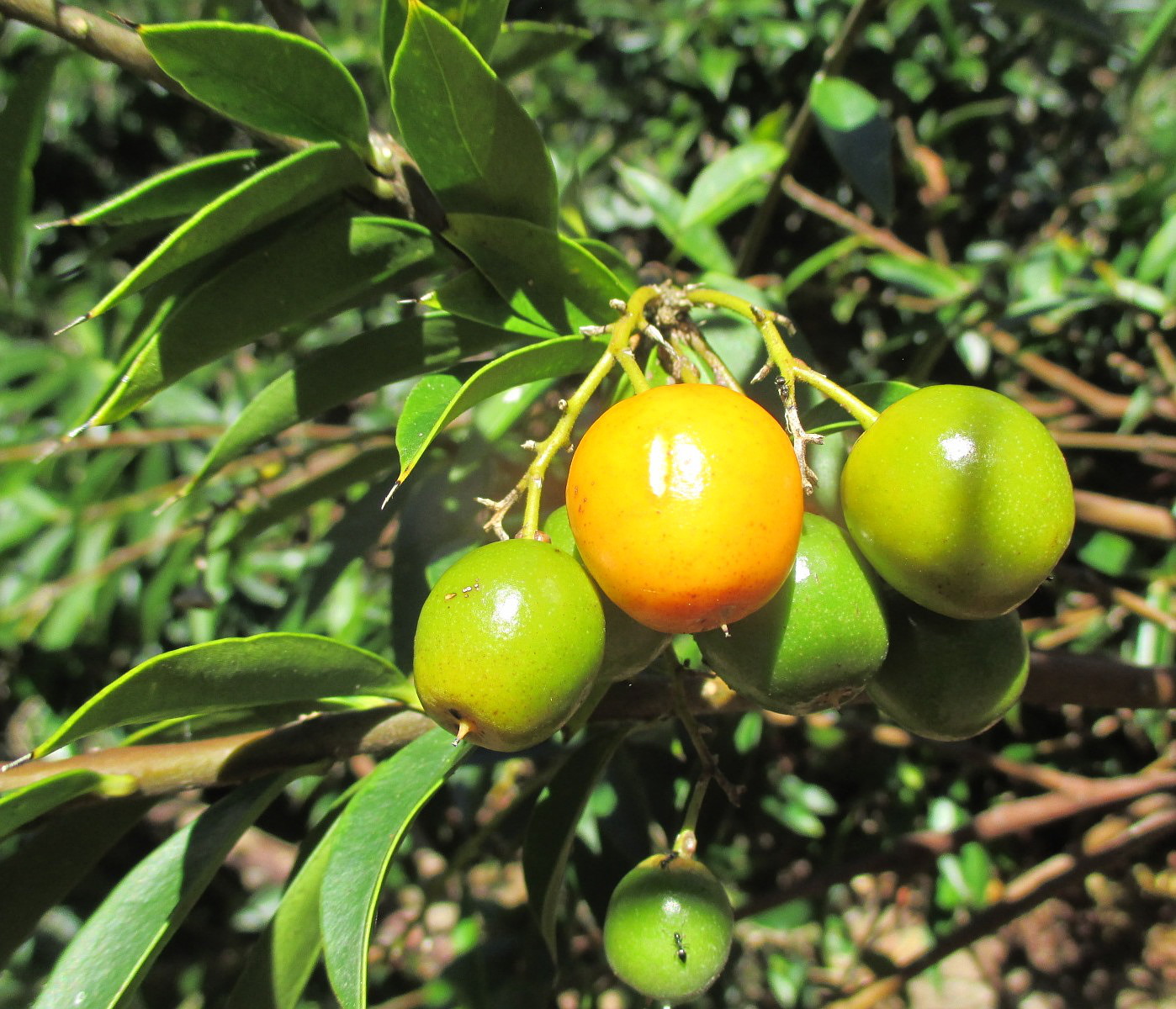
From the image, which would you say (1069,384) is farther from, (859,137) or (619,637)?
(619,637)

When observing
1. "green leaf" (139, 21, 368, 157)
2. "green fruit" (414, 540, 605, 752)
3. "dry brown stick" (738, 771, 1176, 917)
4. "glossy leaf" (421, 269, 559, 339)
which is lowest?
"dry brown stick" (738, 771, 1176, 917)

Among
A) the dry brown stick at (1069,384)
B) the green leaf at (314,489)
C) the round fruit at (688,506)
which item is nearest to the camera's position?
the round fruit at (688,506)

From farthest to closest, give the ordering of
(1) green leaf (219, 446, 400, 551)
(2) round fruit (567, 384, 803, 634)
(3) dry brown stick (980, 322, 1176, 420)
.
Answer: (3) dry brown stick (980, 322, 1176, 420) < (1) green leaf (219, 446, 400, 551) < (2) round fruit (567, 384, 803, 634)

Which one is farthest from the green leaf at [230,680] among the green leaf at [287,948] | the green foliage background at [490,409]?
the green leaf at [287,948]

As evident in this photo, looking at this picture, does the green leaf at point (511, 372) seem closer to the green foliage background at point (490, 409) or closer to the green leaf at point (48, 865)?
the green foliage background at point (490, 409)

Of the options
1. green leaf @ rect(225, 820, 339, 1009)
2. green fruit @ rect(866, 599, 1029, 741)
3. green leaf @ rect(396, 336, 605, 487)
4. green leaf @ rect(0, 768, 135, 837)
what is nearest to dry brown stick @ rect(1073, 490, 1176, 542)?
green fruit @ rect(866, 599, 1029, 741)

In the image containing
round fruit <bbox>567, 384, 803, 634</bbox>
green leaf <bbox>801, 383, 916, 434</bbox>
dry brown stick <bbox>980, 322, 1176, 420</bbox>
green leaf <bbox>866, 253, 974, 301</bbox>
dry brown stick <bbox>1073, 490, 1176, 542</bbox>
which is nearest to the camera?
round fruit <bbox>567, 384, 803, 634</bbox>

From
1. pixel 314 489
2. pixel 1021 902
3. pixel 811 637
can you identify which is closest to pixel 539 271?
pixel 811 637

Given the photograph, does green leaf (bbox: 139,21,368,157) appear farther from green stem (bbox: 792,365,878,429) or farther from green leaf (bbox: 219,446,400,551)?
green leaf (bbox: 219,446,400,551)

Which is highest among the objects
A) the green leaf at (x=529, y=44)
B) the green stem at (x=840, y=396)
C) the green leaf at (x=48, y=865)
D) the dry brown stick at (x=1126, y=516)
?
the green leaf at (x=529, y=44)
